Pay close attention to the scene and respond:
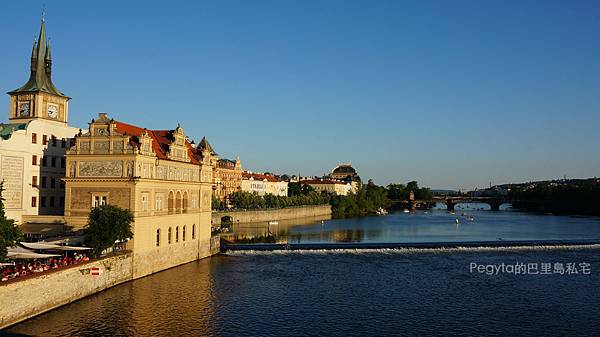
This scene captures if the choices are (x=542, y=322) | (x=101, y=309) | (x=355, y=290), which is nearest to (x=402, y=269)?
(x=355, y=290)

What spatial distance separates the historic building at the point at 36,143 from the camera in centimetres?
4228

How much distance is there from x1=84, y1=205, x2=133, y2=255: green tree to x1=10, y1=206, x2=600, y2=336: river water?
9.96 feet

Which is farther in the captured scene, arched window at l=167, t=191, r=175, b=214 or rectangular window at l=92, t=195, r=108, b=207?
arched window at l=167, t=191, r=175, b=214

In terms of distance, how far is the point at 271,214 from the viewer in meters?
108

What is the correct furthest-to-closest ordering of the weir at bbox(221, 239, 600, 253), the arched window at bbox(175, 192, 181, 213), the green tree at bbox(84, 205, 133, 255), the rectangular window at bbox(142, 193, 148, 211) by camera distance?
the weir at bbox(221, 239, 600, 253), the arched window at bbox(175, 192, 181, 213), the rectangular window at bbox(142, 193, 148, 211), the green tree at bbox(84, 205, 133, 255)

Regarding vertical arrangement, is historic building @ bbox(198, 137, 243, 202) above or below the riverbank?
above

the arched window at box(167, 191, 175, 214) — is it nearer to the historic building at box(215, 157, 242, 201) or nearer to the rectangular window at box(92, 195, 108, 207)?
the rectangular window at box(92, 195, 108, 207)

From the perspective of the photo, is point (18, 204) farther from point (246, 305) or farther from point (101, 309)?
point (246, 305)

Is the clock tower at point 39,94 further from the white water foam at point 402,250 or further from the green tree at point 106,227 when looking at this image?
the white water foam at point 402,250

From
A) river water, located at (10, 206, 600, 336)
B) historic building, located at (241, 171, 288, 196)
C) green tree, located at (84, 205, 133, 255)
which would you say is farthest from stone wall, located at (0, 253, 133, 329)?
historic building, located at (241, 171, 288, 196)

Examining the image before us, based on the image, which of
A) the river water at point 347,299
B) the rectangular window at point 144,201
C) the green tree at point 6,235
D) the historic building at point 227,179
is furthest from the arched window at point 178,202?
the historic building at point 227,179

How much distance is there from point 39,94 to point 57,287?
22847 millimetres

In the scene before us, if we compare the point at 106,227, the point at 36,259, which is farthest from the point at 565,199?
the point at 36,259

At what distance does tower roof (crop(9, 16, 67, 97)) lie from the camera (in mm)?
47219
